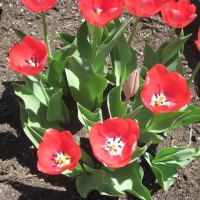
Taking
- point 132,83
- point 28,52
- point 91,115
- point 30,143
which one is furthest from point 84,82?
point 30,143

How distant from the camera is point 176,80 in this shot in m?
1.55

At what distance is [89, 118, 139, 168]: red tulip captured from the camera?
145cm

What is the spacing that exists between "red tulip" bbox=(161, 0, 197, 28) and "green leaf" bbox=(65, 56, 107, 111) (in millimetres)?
384

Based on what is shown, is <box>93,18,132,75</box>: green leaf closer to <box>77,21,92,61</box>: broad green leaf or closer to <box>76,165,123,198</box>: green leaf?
<box>77,21,92,61</box>: broad green leaf

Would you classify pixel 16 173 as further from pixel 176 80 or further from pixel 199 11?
pixel 199 11

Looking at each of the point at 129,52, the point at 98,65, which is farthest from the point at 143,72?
the point at 98,65

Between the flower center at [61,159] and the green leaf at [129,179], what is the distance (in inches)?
9.1

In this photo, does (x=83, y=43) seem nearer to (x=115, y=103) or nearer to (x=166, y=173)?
(x=115, y=103)

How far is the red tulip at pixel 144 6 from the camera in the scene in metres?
1.55

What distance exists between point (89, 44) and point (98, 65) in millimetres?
205

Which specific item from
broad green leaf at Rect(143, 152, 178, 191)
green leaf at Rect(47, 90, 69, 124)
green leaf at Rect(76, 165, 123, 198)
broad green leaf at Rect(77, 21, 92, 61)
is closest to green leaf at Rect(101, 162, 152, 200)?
green leaf at Rect(76, 165, 123, 198)

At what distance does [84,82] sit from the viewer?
1739mm

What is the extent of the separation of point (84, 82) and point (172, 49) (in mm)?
453

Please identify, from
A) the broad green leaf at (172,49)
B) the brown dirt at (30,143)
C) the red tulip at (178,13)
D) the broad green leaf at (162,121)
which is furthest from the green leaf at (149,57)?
the brown dirt at (30,143)
